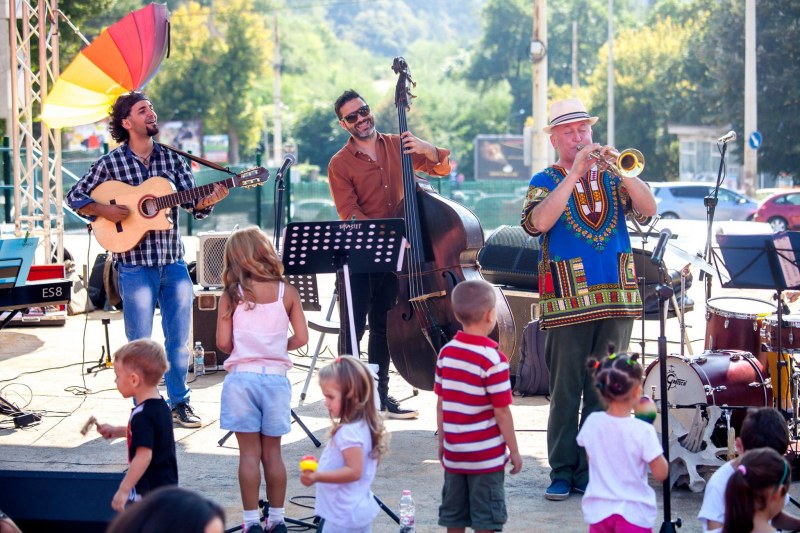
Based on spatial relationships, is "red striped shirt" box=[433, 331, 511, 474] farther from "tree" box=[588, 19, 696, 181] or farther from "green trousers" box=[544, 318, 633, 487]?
"tree" box=[588, 19, 696, 181]

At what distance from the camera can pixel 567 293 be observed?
17.5ft

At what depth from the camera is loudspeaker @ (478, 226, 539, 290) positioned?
27.3ft

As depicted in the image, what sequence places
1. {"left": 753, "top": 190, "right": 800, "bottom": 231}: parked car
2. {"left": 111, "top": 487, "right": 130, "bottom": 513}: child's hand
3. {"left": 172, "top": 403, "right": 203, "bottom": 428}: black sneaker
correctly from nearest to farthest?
{"left": 111, "top": 487, "right": 130, "bottom": 513}: child's hand
{"left": 172, "top": 403, "right": 203, "bottom": 428}: black sneaker
{"left": 753, "top": 190, "right": 800, "bottom": 231}: parked car

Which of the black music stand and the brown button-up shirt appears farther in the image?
the brown button-up shirt

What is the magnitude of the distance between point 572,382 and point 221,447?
226 cm

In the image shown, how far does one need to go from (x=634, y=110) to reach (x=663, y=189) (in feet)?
76.5

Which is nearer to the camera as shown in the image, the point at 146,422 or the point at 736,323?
the point at 146,422

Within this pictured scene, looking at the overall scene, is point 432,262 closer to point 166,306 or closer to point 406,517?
point 166,306

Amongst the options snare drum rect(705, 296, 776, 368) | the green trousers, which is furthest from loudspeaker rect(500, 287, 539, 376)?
the green trousers

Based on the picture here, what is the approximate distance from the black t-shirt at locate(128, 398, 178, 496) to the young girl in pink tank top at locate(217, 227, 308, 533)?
0.39 meters

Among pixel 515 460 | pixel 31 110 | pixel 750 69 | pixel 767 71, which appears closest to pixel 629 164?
pixel 515 460

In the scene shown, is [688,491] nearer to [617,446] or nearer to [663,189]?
[617,446]

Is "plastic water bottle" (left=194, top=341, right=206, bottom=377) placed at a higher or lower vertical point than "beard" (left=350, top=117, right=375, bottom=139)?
lower

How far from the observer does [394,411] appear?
7113mm
